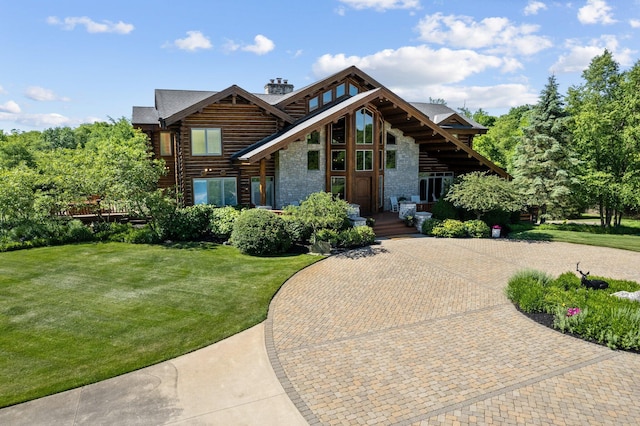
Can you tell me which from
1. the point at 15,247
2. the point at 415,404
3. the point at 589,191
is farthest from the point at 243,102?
the point at 589,191

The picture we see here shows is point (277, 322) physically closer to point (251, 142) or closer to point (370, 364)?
point (370, 364)

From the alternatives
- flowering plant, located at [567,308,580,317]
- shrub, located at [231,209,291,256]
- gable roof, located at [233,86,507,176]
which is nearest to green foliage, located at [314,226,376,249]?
shrub, located at [231,209,291,256]

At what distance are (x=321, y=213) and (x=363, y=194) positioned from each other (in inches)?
277

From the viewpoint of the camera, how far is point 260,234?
16875mm

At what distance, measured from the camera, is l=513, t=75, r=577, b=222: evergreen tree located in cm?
2666

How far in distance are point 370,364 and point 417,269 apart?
7397mm

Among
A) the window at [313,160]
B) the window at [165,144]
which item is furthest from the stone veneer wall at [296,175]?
the window at [165,144]

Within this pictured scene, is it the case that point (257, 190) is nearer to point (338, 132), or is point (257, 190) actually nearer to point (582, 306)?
point (338, 132)

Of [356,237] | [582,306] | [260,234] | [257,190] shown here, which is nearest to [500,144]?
[257,190]

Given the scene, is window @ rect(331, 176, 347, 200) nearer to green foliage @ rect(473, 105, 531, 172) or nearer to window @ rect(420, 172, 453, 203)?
window @ rect(420, 172, 453, 203)

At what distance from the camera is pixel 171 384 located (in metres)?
7.92

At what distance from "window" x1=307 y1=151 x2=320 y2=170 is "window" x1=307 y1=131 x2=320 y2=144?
0.62 metres

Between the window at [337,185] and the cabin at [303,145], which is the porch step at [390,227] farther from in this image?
the window at [337,185]

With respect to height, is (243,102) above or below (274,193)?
above
